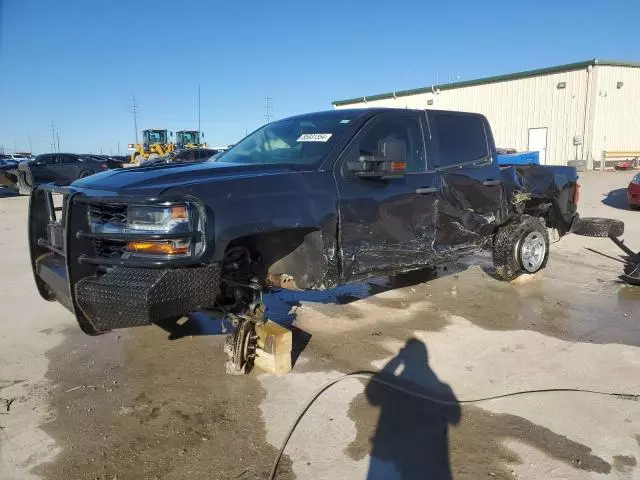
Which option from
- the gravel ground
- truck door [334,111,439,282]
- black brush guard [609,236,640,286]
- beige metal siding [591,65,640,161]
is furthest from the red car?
beige metal siding [591,65,640,161]

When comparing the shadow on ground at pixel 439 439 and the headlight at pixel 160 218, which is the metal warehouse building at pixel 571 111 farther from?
the headlight at pixel 160 218

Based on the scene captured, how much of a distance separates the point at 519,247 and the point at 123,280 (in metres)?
4.80

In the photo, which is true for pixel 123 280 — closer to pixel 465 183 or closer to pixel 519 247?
pixel 465 183

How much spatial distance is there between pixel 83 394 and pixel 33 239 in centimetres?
134

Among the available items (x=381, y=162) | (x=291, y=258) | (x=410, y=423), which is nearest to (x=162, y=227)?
(x=291, y=258)

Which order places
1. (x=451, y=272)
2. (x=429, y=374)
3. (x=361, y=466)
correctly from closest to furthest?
(x=361, y=466) → (x=429, y=374) → (x=451, y=272)

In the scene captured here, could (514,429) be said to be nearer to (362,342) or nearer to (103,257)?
(362,342)

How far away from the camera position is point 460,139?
217 inches

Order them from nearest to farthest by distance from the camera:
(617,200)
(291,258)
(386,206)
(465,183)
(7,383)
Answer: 1. (7,383)
2. (291,258)
3. (386,206)
4. (465,183)
5. (617,200)

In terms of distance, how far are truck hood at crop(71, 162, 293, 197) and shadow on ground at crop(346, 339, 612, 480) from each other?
180 centimetres

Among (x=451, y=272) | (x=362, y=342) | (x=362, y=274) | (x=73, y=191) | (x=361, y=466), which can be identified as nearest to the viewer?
(x=361, y=466)

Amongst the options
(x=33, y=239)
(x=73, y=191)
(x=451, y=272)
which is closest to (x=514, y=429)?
(x=73, y=191)

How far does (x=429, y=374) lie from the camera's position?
3.95 metres

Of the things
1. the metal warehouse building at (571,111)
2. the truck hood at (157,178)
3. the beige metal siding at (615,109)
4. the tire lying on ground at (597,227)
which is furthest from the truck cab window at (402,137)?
the beige metal siding at (615,109)
